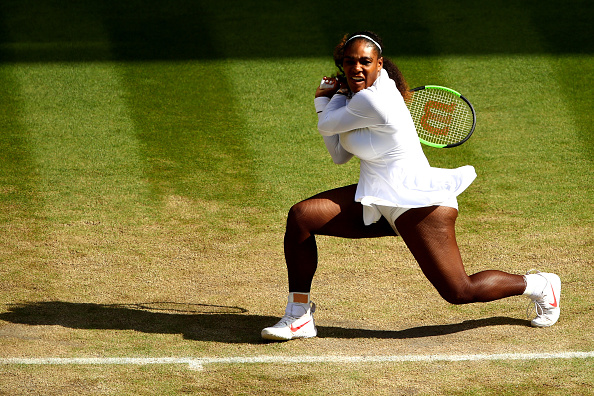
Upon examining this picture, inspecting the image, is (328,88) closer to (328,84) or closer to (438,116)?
(328,84)

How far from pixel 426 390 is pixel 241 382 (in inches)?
39.2

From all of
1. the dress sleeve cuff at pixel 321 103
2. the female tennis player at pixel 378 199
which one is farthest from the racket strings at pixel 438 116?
the dress sleeve cuff at pixel 321 103

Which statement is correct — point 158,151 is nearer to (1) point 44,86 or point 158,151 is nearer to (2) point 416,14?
(1) point 44,86

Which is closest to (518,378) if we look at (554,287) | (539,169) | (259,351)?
(554,287)

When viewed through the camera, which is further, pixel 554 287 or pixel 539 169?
pixel 539 169

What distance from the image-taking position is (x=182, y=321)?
577 centimetres

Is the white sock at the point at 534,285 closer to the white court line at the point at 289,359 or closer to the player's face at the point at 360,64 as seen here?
the white court line at the point at 289,359

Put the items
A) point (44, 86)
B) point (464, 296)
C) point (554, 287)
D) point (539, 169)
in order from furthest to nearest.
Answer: point (44, 86), point (539, 169), point (554, 287), point (464, 296)

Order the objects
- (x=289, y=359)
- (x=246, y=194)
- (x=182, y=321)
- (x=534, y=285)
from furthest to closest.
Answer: (x=246, y=194) → (x=182, y=321) → (x=534, y=285) → (x=289, y=359)

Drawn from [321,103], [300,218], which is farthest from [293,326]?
[321,103]

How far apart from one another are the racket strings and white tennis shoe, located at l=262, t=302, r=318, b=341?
65.7 inches

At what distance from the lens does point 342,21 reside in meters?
11.1

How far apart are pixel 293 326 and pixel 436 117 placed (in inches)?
75.5

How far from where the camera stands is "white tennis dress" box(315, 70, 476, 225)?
16.8ft
